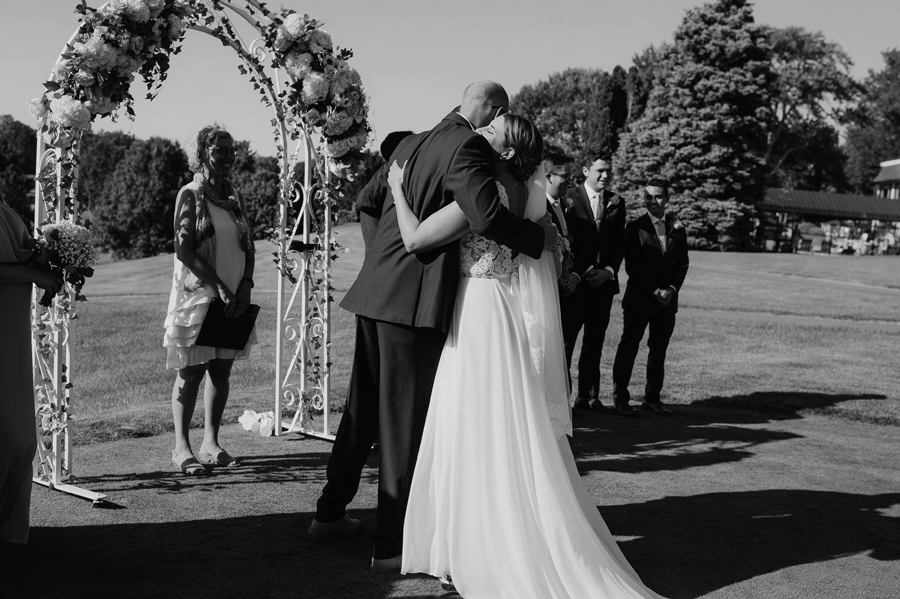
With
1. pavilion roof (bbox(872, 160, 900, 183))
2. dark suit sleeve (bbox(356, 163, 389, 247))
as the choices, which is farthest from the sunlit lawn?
pavilion roof (bbox(872, 160, 900, 183))

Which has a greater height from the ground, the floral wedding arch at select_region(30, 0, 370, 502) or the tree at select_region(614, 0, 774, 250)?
the tree at select_region(614, 0, 774, 250)

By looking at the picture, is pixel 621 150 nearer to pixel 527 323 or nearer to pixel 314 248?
pixel 314 248

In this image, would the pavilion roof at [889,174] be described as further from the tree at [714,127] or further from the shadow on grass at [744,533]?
the shadow on grass at [744,533]

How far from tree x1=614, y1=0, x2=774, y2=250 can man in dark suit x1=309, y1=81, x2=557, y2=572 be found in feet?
125

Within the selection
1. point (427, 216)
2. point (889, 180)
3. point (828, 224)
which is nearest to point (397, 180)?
point (427, 216)

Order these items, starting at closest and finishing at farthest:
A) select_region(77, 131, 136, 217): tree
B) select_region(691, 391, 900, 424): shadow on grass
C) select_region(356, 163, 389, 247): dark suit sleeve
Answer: select_region(356, 163, 389, 247): dark suit sleeve < select_region(691, 391, 900, 424): shadow on grass < select_region(77, 131, 136, 217): tree

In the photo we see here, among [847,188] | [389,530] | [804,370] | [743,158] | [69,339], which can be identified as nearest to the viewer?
[389,530]

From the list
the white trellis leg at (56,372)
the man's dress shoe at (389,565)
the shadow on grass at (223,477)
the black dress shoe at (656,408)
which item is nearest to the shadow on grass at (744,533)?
the man's dress shoe at (389,565)

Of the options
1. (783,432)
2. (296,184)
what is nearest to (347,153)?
(296,184)

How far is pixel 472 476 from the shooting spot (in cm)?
412

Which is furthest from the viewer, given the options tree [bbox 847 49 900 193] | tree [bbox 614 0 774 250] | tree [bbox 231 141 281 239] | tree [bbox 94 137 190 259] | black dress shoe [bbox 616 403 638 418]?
tree [bbox 847 49 900 193]

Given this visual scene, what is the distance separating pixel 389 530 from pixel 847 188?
89725 millimetres

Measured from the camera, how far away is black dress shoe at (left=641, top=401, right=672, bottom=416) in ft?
29.5

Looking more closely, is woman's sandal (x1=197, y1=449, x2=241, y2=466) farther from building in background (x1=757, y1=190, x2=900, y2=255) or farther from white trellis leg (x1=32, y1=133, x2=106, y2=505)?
building in background (x1=757, y1=190, x2=900, y2=255)
